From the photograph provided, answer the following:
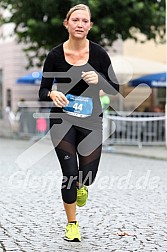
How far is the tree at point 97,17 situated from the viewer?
18906mm

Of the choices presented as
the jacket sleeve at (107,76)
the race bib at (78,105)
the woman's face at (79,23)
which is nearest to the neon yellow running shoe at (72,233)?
the race bib at (78,105)

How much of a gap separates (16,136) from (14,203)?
647 inches

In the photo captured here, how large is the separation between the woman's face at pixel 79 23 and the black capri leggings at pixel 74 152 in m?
0.72

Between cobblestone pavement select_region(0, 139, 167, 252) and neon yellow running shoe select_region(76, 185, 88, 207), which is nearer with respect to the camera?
cobblestone pavement select_region(0, 139, 167, 252)

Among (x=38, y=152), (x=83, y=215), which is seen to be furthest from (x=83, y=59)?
(x=38, y=152)

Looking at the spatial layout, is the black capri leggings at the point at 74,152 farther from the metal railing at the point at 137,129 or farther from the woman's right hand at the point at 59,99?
the metal railing at the point at 137,129

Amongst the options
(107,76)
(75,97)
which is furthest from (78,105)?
(107,76)

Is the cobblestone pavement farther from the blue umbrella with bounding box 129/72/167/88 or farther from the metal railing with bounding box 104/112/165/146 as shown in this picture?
the blue umbrella with bounding box 129/72/167/88

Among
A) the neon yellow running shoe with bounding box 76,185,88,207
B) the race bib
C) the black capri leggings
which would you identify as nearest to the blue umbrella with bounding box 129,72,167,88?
the neon yellow running shoe with bounding box 76,185,88,207

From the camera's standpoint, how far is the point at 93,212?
22.7ft

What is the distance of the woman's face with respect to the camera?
205 inches

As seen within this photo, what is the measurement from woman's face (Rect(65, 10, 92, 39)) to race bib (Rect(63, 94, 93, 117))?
0.49 metres

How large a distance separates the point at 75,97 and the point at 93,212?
81.5 inches

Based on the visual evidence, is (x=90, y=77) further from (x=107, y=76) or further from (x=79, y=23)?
(x=79, y=23)
